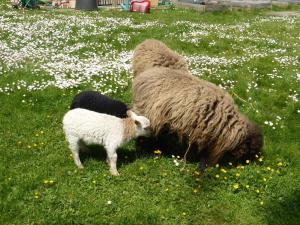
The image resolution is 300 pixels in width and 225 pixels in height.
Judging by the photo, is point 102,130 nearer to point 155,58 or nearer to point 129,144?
point 129,144

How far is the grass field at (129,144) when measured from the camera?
21.3 feet

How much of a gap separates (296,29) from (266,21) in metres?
2.52

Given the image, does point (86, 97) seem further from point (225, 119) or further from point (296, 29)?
point (296, 29)

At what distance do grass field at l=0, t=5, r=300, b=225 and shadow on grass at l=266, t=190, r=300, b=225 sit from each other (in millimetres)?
17


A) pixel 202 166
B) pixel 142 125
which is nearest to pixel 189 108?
pixel 142 125

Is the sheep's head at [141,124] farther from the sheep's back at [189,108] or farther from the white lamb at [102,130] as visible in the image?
the sheep's back at [189,108]

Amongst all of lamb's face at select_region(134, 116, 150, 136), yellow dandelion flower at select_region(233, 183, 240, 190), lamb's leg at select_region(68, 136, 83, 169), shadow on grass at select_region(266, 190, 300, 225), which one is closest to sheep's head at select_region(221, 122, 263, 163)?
yellow dandelion flower at select_region(233, 183, 240, 190)

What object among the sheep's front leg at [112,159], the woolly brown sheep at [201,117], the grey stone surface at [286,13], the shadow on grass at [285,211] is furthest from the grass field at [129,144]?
the grey stone surface at [286,13]

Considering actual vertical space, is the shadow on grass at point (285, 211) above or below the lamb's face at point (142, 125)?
below

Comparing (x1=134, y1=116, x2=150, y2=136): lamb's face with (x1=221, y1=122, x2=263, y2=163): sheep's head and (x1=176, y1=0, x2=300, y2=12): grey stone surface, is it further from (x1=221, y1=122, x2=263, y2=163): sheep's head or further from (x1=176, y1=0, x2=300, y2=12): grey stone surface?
(x1=176, y1=0, x2=300, y2=12): grey stone surface

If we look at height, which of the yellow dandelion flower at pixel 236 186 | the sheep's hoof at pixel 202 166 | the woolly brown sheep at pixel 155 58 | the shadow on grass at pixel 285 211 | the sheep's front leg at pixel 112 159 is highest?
the woolly brown sheep at pixel 155 58

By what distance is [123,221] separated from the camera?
20.3 ft

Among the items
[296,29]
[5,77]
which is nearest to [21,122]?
[5,77]

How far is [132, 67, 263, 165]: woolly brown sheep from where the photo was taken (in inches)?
293
